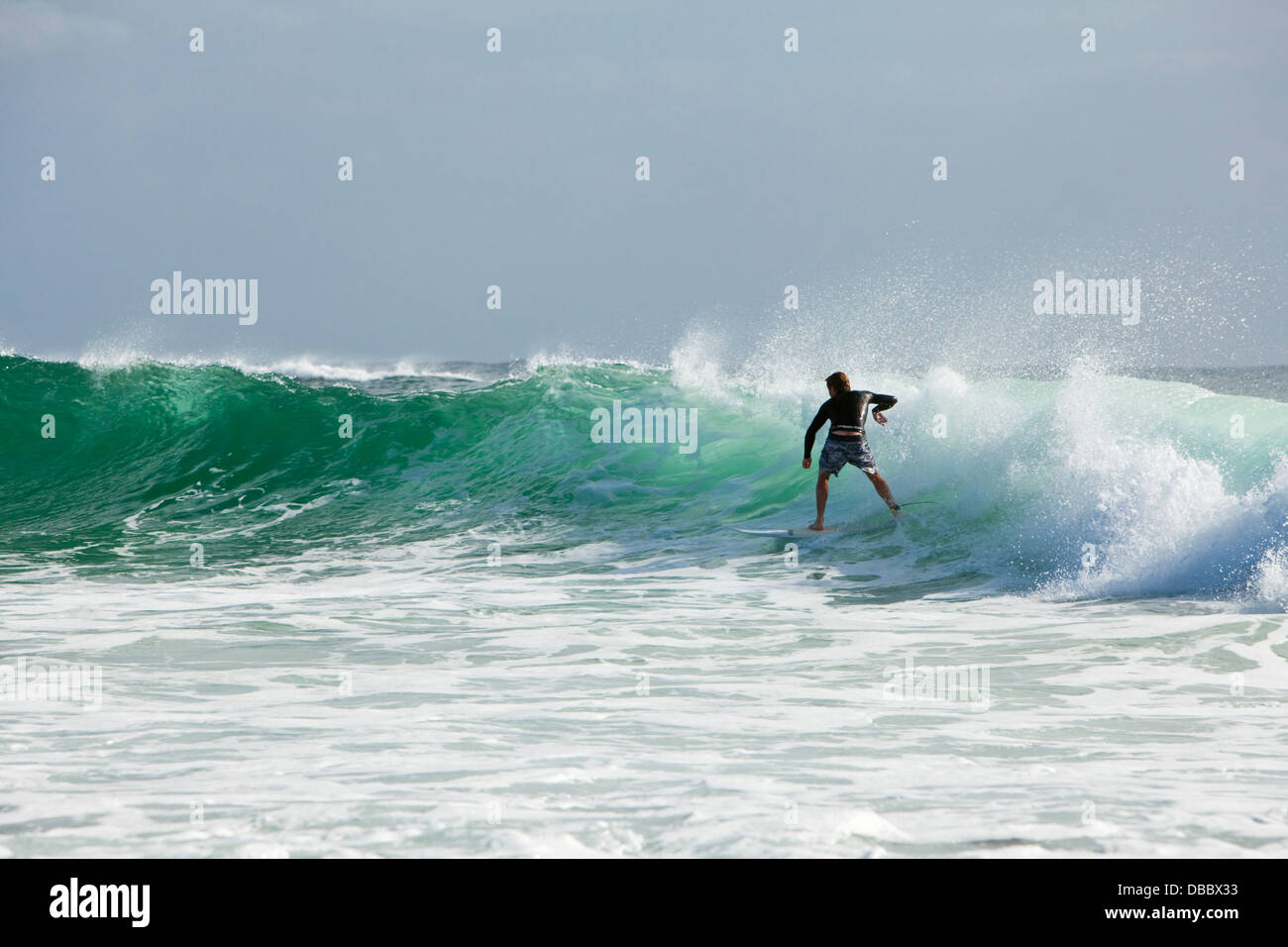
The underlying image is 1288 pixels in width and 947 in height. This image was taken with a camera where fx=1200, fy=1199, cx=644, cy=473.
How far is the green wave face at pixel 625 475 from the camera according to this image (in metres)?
9.59

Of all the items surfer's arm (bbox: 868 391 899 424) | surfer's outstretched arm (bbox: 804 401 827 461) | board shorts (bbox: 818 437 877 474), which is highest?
surfer's arm (bbox: 868 391 899 424)

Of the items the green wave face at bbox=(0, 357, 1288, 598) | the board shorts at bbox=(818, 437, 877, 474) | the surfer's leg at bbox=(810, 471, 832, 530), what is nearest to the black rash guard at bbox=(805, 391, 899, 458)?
the board shorts at bbox=(818, 437, 877, 474)

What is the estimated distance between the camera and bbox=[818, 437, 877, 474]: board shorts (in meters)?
11.1

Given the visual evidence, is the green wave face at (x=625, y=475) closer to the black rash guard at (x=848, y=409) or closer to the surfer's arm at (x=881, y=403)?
the black rash guard at (x=848, y=409)

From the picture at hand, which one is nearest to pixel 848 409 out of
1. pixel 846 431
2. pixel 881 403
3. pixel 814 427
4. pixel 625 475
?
pixel 846 431

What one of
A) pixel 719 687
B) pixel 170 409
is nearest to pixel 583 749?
pixel 719 687

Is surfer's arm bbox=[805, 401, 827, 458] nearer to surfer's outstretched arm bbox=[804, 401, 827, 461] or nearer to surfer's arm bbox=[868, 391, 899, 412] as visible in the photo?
surfer's outstretched arm bbox=[804, 401, 827, 461]

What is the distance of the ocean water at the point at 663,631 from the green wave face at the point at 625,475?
57 millimetres

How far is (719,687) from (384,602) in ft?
11.9

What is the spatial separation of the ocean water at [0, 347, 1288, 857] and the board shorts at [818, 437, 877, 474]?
2.27ft

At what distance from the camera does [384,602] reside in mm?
8938

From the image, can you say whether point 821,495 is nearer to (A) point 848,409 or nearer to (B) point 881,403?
(A) point 848,409
